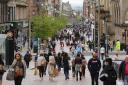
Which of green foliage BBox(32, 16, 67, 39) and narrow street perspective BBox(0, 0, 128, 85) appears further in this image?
green foliage BBox(32, 16, 67, 39)

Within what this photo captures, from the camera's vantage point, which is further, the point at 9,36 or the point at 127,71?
the point at 9,36

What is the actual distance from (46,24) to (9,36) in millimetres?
47401

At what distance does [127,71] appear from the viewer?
21.1m

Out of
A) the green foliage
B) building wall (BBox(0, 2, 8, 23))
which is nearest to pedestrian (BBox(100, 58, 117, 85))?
building wall (BBox(0, 2, 8, 23))

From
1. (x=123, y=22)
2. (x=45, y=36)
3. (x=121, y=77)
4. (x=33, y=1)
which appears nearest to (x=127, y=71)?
(x=121, y=77)

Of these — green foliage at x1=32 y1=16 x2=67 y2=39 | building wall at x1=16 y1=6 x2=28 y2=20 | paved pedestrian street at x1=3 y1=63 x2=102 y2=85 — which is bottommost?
paved pedestrian street at x1=3 y1=63 x2=102 y2=85

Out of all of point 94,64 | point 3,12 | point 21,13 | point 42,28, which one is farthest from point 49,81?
point 21,13

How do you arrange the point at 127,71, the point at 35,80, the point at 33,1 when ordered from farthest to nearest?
the point at 33,1 < the point at 35,80 < the point at 127,71

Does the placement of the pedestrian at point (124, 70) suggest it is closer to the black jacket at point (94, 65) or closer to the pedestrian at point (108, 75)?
the pedestrian at point (108, 75)

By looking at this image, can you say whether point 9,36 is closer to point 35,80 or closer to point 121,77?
point 35,80

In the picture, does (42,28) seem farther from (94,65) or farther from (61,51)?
(94,65)

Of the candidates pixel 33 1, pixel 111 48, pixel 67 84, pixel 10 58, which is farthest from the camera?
pixel 33 1

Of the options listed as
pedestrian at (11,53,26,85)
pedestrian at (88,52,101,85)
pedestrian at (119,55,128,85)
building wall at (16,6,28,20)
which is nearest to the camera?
pedestrian at (119,55,128,85)

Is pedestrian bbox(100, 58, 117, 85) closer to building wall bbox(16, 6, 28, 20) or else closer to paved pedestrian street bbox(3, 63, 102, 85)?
paved pedestrian street bbox(3, 63, 102, 85)
